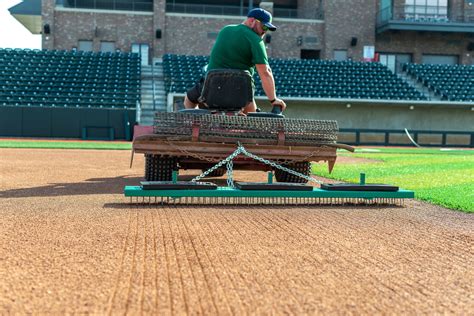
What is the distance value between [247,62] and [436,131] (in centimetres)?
2617

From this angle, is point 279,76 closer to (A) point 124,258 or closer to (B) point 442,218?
(B) point 442,218

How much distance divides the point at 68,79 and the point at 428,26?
22.5 m

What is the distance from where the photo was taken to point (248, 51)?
6723mm

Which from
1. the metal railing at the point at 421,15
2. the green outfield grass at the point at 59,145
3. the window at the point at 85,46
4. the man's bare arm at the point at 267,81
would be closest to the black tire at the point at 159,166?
the man's bare arm at the point at 267,81

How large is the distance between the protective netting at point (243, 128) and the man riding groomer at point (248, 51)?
1.72 feet

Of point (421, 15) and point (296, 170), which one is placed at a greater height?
point (421, 15)

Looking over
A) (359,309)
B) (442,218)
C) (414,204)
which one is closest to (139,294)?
(359,309)

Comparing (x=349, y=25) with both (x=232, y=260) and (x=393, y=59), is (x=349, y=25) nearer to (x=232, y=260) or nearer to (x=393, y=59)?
(x=393, y=59)

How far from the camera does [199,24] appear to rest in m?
35.3

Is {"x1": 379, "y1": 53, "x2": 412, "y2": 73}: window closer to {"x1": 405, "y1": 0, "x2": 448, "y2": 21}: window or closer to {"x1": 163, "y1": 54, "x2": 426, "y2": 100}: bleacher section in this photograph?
{"x1": 405, "y1": 0, "x2": 448, "y2": 21}: window

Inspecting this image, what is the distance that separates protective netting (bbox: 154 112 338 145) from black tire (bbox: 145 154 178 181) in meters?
0.46

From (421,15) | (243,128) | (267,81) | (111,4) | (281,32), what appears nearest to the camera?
(243,128)

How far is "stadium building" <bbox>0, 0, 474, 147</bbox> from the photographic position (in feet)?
101

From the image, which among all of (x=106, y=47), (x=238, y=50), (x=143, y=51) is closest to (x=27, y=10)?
(x=106, y=47)
